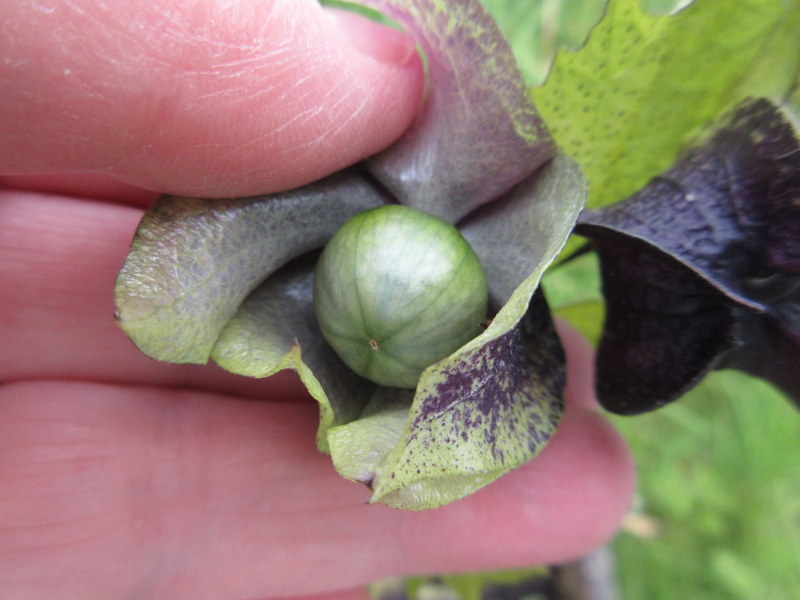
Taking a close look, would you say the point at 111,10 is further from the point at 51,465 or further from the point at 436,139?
the point at 51,465

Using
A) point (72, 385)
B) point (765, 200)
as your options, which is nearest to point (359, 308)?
point (765, 200)

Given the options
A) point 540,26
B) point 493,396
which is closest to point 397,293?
point 493,396

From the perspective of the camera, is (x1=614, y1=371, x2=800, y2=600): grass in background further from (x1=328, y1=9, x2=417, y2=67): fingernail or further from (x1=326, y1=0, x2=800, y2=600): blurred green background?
(x1=328, y1=9, x2=417, y2=67): fingernail

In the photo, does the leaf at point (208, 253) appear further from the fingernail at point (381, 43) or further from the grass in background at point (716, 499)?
the grass in background at point (716, 499)

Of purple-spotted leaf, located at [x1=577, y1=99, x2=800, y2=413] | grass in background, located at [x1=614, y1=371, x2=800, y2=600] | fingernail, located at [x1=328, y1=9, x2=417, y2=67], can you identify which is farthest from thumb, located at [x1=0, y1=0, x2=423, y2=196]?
grass in background, located at [x1=614, y1=371, x2=800, y2=600]

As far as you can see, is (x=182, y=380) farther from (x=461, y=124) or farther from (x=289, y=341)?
(x=461, y=124)

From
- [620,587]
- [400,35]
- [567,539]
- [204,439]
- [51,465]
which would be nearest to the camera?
[400,35]
